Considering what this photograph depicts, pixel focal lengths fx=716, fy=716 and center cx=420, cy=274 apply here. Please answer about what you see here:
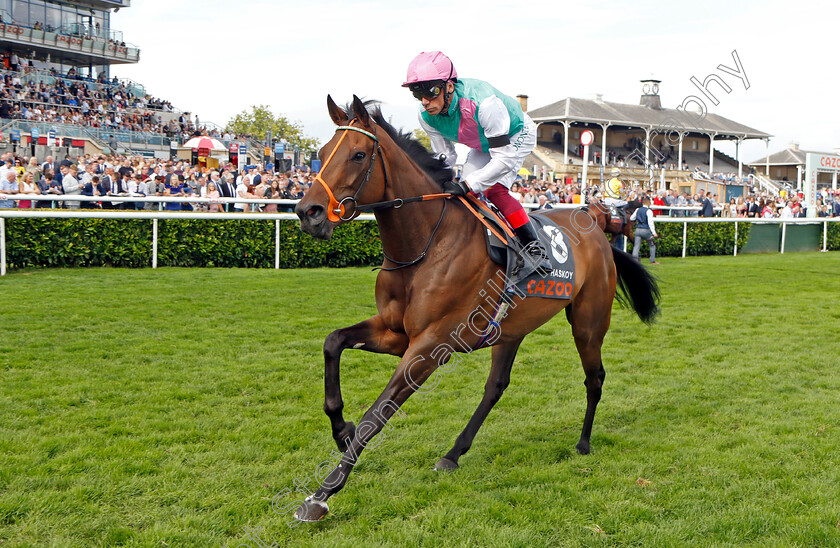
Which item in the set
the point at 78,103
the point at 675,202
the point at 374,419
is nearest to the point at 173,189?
the point at 374,419

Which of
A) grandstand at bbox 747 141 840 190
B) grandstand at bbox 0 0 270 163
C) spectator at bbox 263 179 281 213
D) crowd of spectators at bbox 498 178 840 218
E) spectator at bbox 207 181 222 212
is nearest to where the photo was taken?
spectator at bbox 207 181 222 212

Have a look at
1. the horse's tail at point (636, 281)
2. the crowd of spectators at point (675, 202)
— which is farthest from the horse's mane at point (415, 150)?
the crowd of spectators at point (675, 202)

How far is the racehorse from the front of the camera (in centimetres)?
329

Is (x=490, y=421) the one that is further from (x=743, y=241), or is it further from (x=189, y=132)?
(x=189, y=132)

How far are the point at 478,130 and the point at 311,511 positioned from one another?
7.05 feet

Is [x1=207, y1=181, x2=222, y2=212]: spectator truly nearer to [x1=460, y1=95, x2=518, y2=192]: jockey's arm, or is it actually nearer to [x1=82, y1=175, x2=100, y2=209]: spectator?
[x1=82, y1=175, x2=100, y2=209]: spectator

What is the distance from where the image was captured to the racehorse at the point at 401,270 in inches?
129

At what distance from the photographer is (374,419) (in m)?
3.35

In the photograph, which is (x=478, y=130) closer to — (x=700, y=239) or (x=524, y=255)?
(x=524, y=255)

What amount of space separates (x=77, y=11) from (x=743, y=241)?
3682cm

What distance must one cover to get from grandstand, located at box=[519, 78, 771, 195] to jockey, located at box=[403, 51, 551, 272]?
39.5 meters

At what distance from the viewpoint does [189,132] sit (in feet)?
100

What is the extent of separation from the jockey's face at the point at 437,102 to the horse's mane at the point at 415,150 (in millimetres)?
180

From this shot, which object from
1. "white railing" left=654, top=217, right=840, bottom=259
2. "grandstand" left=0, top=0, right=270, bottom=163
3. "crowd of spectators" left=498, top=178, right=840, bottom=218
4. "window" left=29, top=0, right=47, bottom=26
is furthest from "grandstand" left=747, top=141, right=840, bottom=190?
"window" left=29, top=0, right=47, bottom=26
